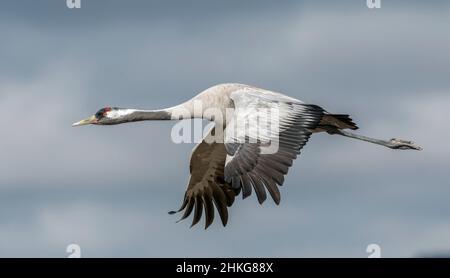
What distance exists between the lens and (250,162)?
23.6 meters

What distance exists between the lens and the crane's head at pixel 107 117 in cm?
2736

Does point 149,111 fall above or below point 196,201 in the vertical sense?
above

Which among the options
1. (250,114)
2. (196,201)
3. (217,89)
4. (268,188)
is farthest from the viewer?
(196,201)

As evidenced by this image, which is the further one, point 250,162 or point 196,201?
point 196,201

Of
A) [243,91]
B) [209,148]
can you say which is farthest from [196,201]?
[243,91]

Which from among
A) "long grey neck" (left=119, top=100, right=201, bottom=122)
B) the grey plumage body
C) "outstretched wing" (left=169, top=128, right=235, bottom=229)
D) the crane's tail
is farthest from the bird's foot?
"long grey neck" (left=119, top=100, right=201, bottom=122)

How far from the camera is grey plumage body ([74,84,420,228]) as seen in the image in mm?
23547

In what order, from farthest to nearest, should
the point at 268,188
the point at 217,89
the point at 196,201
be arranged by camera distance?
the point at 196,201 < the point at 217,89 < the point at 268,188

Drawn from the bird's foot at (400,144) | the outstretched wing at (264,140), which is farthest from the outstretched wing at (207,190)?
the bird's foot at (400,144)

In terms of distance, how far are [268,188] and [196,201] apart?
18.2 ft

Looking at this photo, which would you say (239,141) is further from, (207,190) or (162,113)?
(207,190)

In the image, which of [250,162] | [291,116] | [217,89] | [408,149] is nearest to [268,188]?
[250,162]

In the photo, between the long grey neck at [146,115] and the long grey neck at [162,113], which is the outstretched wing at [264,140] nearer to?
the long grey neck at [162,113]

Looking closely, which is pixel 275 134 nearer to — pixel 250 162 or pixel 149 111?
pixel 250 162
